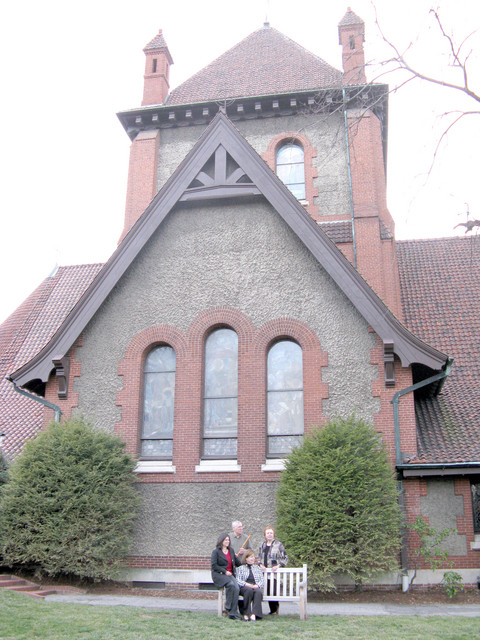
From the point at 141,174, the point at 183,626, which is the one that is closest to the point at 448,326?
the point at 141,174

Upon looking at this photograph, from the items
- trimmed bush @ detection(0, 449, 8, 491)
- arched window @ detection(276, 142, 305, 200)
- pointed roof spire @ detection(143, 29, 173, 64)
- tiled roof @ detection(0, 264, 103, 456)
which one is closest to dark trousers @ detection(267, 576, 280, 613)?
trimmed bush @ detection(0, 449, 8, 491)

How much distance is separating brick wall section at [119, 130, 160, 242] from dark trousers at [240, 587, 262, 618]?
1257 cm

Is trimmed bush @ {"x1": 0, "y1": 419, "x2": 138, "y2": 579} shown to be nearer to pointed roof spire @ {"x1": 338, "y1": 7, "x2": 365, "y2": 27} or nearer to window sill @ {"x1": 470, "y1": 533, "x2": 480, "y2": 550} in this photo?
window sill @ {"x1": 470, "y1": 533, "x2": 480, "y2": 550}

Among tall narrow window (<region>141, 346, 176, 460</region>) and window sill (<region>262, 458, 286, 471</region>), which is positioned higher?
tall narrow window (<region>141, 346, 176, 460</region>)

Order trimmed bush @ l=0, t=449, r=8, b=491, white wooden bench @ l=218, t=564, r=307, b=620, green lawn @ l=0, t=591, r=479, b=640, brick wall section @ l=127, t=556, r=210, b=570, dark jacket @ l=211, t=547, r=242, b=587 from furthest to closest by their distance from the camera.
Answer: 1. trimmed bush @ l=0, t=449, r=8, b=491
2. brick wall section @ l=127, t=556, r=210, b=570
3. dark jacket @ l=211, t=547, r=242, b=587
4. white wooden bench @ l=218, t=564, r=307, b=620
5. green lawn @ l=0, t=591, r=479, b=640

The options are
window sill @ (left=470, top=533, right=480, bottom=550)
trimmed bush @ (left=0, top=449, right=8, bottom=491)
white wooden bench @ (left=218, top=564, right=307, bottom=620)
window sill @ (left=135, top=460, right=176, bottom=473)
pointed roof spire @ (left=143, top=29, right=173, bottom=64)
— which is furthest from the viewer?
pointed roof spire @ (left=143, top=29, right=173, bottom=64)

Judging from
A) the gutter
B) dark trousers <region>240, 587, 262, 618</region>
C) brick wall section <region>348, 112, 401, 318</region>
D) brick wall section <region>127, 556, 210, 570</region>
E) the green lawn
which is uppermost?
brick wall section <region>348, 112, 401, 318</region>

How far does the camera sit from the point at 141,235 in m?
15.2

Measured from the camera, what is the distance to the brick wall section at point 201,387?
1387 centimetres

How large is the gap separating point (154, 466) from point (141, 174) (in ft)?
33.1

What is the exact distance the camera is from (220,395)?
1477cm

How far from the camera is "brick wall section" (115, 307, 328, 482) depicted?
1387cm

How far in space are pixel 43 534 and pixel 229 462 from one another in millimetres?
3773

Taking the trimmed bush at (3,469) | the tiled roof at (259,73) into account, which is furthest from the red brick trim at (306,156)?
the trimmed bush at (3,469)
